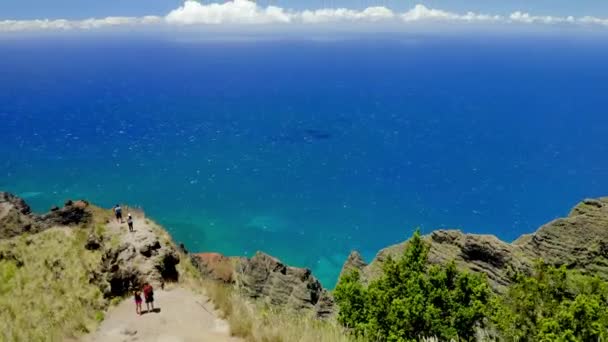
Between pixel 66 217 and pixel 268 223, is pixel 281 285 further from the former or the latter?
pixel 268 223

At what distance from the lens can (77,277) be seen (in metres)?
27.1

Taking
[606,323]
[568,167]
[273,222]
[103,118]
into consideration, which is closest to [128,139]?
[103,118]

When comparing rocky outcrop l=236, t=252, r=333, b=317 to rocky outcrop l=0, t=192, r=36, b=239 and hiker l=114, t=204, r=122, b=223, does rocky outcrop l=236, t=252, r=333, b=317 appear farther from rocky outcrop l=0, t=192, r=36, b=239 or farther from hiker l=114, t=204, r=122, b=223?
rocky outcrop l=0, t=192, r=36, b=239

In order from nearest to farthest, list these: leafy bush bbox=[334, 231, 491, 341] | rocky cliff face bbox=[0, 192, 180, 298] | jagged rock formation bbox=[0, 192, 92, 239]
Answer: leafy bush bbox=[334, 231, 491, 341]
rocky cliff face bbox=[0, 192, 180, 298]
jagged rock formation bbox=[0, 192, 92, 239]

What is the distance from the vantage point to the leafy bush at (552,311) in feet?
47.7

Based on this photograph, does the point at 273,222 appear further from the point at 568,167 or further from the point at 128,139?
the point at 568,167

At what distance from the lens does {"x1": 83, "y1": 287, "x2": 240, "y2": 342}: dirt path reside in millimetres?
14789

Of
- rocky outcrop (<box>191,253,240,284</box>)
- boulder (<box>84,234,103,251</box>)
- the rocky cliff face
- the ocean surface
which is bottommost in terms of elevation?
the ocean surface

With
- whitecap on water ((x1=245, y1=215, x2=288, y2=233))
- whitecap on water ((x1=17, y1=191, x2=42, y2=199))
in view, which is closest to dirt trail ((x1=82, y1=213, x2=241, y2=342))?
whitecap on water ((x1=245, y1=215, x2=288, y2=233))

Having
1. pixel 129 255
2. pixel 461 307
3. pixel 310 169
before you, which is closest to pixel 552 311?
pixel 461 307

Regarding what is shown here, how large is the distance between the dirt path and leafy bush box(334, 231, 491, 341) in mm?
5197

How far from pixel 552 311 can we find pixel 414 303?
5279 millimetres

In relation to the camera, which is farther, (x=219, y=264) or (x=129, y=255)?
(x=219, y=264)

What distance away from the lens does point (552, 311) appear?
1736 centimetres
